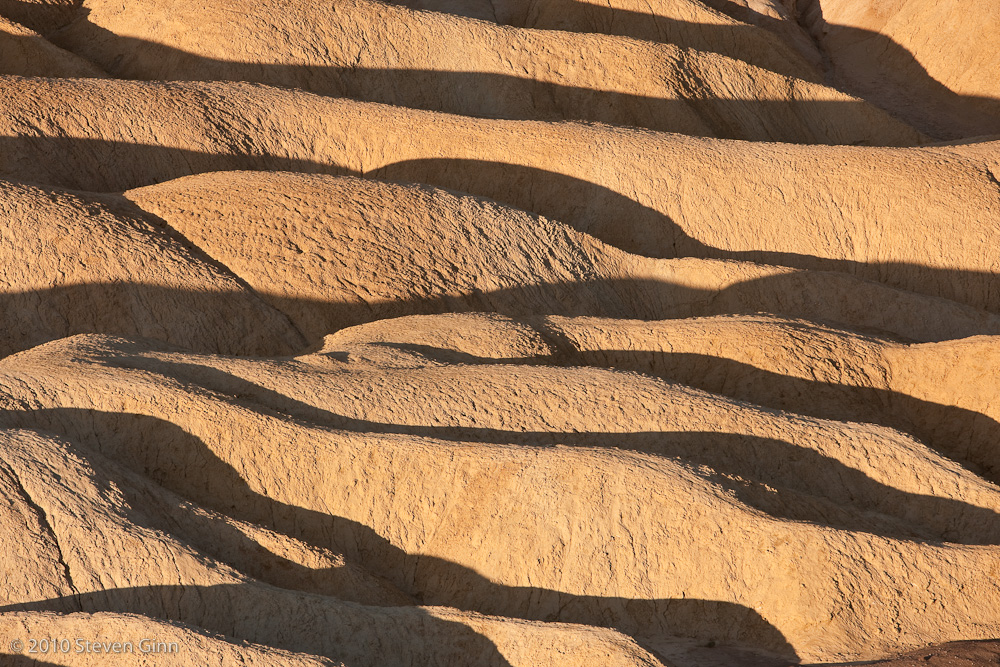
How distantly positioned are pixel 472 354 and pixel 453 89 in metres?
6.81

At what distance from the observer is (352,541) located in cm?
720

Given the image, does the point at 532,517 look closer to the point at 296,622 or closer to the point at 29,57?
the point at 296,622

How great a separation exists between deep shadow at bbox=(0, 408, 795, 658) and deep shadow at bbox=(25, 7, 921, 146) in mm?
8049

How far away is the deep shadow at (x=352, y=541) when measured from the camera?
6781 mm

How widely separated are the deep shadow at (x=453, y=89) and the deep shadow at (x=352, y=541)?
26.4 ft

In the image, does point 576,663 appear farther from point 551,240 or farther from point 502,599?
point 551,240

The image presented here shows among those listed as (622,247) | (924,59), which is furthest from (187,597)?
(924,59)

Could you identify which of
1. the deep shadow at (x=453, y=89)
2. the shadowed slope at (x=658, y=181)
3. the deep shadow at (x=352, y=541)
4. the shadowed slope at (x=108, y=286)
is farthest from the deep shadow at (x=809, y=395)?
the deep shadow at (x=453, y=89)

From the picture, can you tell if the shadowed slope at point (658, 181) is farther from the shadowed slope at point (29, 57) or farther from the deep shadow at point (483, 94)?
the shadowed slope at point (29, 57)

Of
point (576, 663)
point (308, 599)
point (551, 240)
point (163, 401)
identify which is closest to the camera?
point (576, 663)

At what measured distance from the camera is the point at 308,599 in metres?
6.34

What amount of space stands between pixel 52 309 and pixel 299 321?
2.14 metres

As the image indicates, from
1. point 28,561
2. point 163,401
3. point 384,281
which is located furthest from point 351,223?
point 28,561

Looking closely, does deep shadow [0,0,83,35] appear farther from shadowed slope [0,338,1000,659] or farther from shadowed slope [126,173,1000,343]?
shadowed slope [0,338,1000,659]
